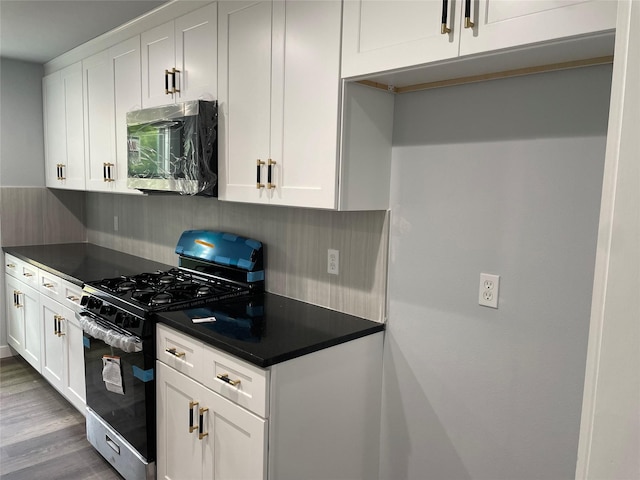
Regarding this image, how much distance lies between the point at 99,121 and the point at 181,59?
108 centimetres

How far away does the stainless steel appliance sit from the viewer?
2141 millimetres

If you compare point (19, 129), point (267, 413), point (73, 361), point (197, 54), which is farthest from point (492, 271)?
point (19, 129)

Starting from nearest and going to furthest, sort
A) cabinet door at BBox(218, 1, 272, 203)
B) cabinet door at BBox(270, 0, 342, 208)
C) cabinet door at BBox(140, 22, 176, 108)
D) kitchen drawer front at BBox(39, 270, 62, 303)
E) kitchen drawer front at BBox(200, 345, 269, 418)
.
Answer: kitchen drawer front at BBox(200, 345, 269, 418) → cabinet door at BBox(270, 0, 342, 208) → cabinet door at BBox(218, 1, 272, 203) → cabinet door at BBox(140, 22, 176, 108) → kitchen drawer front at BBox(39, 270, 62, 303)

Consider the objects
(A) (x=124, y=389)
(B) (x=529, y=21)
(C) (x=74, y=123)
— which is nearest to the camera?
(B) (x=529, y=21)

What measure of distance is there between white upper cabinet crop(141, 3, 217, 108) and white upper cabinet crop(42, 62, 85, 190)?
103 centimetres

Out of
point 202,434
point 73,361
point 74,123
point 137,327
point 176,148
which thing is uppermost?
point 74,123

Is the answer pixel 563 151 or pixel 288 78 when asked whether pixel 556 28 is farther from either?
pixel 288 78

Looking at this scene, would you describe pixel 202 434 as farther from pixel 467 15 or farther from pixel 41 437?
pixel 467 15

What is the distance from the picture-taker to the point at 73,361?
2.90 metres

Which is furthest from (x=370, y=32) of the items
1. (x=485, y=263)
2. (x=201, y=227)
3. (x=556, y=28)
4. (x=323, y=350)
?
(x=201, y=227)

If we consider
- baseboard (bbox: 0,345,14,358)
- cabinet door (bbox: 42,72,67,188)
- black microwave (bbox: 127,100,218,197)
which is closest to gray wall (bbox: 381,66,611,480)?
black microwave (bbox: 127,100,218,197)

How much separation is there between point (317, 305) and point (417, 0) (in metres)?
1.32

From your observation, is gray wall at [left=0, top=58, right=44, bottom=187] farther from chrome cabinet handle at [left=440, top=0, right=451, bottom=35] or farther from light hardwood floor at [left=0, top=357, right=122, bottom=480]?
chrome cabinet handle at [left=440, top=0, right=451, bottom=35]

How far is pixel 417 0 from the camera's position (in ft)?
4.78
